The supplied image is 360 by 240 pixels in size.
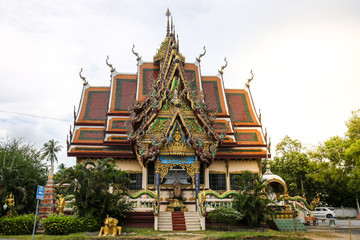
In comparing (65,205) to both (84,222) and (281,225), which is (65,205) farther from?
(281,225)

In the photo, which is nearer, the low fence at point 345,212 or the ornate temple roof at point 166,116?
the ornate temple roof at point 166,116

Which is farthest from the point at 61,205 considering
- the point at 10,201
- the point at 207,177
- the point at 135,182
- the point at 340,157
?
the point at 340,157

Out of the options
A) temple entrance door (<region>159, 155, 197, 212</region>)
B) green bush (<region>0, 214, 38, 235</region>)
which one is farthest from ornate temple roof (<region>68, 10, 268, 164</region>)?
green bush (<region>0, 214, 38, 235</region>)

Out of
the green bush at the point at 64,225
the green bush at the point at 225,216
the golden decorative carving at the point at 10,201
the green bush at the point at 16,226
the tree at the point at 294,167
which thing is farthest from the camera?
the tree at the point at 294,167

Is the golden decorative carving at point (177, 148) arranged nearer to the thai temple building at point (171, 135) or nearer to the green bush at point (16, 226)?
the thai temple building at point (171, 135)

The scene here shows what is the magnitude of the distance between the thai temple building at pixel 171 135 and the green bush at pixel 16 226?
14.3 ft

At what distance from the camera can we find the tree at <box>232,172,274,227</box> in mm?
13273

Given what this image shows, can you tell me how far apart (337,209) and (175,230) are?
3257 centimetres

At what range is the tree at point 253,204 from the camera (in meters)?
13.3

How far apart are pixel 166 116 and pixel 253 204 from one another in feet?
21.7

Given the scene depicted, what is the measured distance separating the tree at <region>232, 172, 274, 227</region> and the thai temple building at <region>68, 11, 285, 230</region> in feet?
3.99

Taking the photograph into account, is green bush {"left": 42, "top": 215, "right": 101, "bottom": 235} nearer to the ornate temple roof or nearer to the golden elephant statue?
the golden elephant statue

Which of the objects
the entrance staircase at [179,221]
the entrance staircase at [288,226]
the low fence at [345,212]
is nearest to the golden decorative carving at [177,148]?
the entrance staircase at [179,221]

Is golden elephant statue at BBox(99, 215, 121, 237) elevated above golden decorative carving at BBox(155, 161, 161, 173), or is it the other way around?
golden decorative carving at BBox(155, 161, 161, 173)
